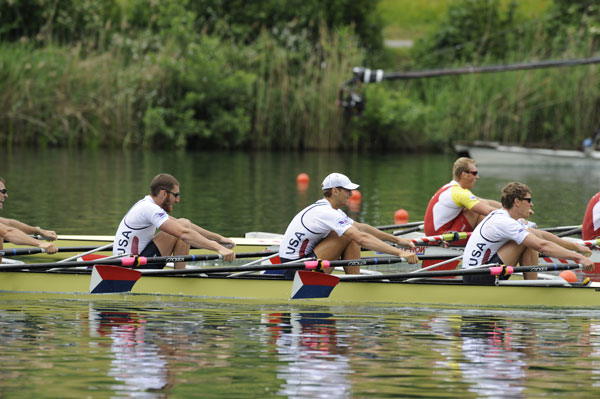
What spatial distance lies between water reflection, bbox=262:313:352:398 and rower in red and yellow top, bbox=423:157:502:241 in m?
3.10

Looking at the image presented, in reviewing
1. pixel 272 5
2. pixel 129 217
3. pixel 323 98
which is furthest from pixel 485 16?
pixel 129 217

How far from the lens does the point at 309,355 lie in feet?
29.8

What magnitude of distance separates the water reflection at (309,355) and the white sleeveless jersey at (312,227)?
89 centimetres

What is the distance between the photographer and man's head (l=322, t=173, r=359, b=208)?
11.5 meters

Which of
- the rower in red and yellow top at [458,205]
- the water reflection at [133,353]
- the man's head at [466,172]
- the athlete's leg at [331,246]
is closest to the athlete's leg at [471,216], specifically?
the rower in red and yellow top at [458,205]

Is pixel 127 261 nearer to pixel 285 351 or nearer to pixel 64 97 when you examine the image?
pixel 285 351

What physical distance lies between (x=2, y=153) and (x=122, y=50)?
6.46m

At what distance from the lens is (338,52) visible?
130 feet

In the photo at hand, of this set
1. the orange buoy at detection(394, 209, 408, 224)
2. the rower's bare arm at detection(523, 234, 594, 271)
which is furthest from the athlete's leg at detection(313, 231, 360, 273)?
the orange buoy at detection(394, 209, 408, 224)

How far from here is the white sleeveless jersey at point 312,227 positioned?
11.5 m

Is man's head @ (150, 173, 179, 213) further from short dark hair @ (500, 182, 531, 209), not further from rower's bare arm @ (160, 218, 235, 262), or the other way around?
short dark hair @ (500, 182, 531, 209)

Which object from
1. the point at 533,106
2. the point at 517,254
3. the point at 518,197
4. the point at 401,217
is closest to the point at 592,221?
the point at 517,254

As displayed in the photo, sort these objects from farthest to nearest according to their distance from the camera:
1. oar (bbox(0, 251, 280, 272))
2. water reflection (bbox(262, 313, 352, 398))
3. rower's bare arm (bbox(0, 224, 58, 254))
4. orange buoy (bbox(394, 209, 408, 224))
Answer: orange buoy (bbox(394, 209, 408, 224))
rower's bare arm (bbox(0, 224, 58, 254))
oar (bbox(0, 251, 280, 272))
water reflection (bbox(262, 313, 352, 398))

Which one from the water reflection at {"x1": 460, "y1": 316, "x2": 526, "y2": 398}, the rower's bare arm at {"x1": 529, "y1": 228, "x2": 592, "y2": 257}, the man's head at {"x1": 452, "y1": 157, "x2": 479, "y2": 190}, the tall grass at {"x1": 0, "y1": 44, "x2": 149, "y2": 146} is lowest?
the water reflection at {"x1": 460, "y1": 316, "x2": 526, "y2": 398}
